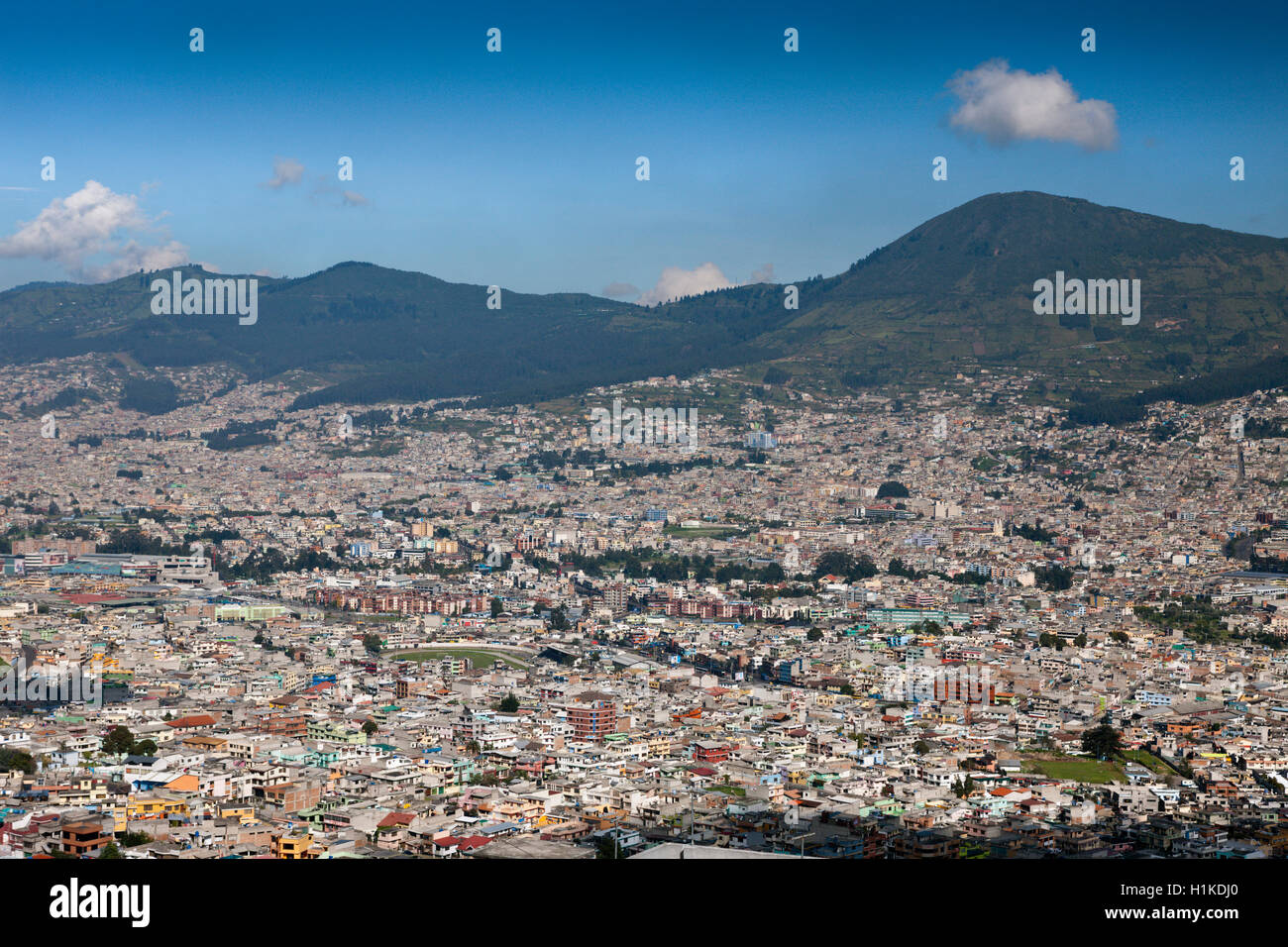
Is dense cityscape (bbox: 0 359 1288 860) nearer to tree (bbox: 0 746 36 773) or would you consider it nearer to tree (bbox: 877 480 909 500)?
tree (bbox: 0 746 36 773)

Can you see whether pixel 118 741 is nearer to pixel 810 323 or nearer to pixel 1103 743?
pixel 1103 743

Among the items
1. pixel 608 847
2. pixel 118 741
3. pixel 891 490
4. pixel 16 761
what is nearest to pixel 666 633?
pixel 118 741

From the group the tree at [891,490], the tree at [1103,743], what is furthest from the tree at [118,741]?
the tree at [891,490]

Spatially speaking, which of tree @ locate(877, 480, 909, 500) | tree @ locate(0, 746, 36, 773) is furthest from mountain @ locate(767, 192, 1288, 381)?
tree @ locate(0, 746, 36, 773)

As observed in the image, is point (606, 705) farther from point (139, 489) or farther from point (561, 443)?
point (561, 443)
